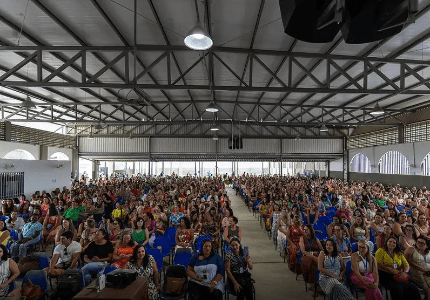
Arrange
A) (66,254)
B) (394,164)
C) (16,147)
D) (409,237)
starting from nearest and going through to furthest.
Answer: (66,254) < (409,237) < (16,147) < (394,164)

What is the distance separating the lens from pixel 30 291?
382cm

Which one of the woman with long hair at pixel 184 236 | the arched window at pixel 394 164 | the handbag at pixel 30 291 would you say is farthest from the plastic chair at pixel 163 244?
the arched window at pixel 394 164

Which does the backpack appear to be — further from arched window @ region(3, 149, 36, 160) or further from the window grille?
arched window @ region(3, 149, 36, 160)

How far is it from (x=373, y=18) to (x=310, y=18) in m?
0.51

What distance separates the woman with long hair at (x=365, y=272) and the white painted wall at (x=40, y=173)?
1468 cm

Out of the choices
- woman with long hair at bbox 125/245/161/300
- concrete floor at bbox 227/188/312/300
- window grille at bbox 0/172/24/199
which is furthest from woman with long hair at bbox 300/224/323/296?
window grille at bbox 0/172/24/199

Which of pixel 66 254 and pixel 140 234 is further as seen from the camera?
pixel 140 234

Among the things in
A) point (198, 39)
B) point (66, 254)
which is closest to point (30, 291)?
point (66, 254)

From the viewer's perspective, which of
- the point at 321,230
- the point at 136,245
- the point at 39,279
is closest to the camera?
the point at 39,279

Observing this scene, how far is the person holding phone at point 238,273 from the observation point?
418 cm

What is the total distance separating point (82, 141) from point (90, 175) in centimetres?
459

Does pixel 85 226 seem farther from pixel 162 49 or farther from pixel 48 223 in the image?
pixel 162 49

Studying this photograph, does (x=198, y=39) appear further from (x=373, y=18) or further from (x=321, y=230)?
(x=321, y=230)

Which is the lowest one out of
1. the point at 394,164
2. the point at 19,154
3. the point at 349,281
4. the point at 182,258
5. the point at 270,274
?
the point at 270,274
